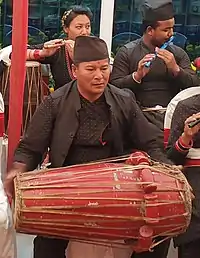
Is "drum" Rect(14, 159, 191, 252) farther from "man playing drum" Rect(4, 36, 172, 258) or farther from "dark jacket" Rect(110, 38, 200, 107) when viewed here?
"dark jacket" Rect(110, 38, 200, 107)

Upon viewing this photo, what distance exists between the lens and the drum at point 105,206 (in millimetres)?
2240

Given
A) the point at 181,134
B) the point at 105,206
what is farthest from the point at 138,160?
the point at 181,134

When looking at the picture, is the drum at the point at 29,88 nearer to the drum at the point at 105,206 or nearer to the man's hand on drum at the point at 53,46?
the man's hand on drum at the point at 53,46

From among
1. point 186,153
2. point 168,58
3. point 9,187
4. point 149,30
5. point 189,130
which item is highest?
point 149,30

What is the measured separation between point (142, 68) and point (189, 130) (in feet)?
2.60

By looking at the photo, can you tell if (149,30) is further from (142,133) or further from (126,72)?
(142,133)

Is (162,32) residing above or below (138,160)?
above

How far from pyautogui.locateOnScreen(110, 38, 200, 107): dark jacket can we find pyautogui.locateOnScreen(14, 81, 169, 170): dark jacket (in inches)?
25.9

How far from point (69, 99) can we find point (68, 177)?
0.41 m

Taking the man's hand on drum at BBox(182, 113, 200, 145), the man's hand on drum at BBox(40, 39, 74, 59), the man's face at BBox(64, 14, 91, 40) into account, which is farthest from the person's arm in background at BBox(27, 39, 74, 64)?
the man's hand on drum at BBox(182, 113, 200, 145)

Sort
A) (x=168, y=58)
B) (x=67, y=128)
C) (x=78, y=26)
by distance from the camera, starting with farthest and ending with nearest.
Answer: (x=78, y=26), (x=168, y=58), (x=67, y=128)

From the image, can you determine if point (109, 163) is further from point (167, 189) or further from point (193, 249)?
point (193, 249)

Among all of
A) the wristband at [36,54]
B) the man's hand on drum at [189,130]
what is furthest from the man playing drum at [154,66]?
the man's hand on drum at [189,130]

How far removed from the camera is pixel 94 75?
2.50 m
